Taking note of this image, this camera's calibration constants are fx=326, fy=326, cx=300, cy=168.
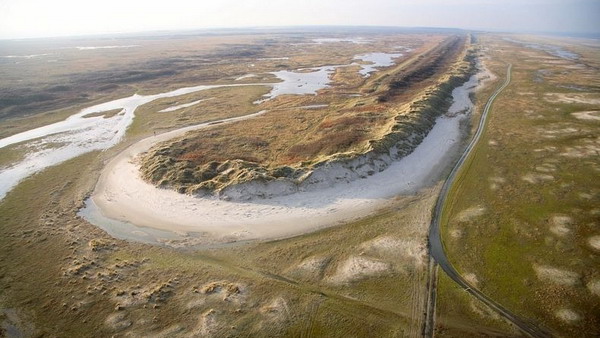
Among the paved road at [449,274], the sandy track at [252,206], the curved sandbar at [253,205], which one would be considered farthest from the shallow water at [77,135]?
the paved road at [449,274]

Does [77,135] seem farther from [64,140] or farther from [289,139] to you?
[289,139]

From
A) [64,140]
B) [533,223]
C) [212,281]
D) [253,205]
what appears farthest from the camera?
[64,140]

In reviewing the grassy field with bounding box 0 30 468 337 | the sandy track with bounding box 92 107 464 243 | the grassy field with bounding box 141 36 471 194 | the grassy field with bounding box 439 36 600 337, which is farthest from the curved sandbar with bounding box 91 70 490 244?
the grassy field with bounding box 439 36 600 337

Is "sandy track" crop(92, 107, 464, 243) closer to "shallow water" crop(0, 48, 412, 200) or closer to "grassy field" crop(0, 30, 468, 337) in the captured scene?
"grassy field" crop(0, 30, 468, 337)

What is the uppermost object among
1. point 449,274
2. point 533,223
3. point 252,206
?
point 252,206

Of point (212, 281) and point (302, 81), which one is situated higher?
point (302, 81)

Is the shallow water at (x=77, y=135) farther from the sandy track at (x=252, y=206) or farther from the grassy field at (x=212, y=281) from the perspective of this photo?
the grassy field at (x=212, y=281)

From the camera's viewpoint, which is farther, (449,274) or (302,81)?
(302,81)

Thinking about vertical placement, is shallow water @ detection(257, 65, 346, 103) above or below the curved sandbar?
above

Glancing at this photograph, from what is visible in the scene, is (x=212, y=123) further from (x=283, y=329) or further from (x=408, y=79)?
(x=408, y=79)

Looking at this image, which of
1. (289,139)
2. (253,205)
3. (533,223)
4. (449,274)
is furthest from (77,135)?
(533,223)
